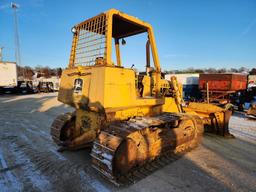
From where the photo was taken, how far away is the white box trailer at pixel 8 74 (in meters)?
21.3

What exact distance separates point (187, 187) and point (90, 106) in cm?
221

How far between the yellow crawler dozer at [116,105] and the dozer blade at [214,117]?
1300 millimetres

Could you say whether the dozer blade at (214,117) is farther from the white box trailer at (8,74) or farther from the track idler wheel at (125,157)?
the white box trailer at (8,74)

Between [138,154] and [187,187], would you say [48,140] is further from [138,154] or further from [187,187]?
[187,187]

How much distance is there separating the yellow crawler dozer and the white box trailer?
21057 millimetres

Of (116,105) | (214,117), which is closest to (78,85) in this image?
(116,105)

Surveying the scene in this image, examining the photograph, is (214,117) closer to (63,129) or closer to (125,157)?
(125,157)

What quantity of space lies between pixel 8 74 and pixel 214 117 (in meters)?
23.2

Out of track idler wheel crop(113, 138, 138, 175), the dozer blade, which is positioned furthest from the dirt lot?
the dozer blade

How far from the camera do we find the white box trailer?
21281mm

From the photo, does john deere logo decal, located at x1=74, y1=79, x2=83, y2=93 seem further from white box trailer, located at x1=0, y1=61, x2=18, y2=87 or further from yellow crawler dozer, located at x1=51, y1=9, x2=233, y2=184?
white box trailer, located at x1=0, y1=61, x2=18, y2=87

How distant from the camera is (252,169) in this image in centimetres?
386

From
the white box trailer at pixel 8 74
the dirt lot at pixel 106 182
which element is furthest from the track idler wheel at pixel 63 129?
the white box trailer at pixel 8 74

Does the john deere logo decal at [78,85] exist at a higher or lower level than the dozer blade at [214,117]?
higher
